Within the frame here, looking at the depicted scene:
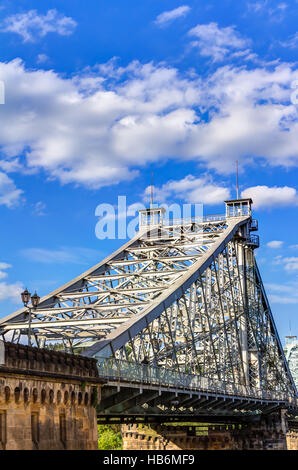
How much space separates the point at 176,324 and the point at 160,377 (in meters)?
9.18

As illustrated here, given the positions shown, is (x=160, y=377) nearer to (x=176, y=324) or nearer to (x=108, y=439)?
(x=176, y=324)

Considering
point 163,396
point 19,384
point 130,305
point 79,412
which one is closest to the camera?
point 19,384

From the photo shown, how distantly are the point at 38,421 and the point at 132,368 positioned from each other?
9.33 meters

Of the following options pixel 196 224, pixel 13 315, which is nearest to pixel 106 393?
pixel 13 315

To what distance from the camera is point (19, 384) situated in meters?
22.9

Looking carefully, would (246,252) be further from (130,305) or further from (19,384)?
(19,384)

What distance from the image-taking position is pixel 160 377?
118ft

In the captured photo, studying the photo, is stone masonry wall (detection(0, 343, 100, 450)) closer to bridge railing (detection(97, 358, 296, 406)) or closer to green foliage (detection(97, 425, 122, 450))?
bridge railing (detection(97, 358, 296, 406))

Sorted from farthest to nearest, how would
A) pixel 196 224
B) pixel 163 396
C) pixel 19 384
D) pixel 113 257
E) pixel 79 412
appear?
1. pixel 196 224
2. pixel 113 257
3. pixel 163 396
4. pixel 79 412
5. pixel 19 384

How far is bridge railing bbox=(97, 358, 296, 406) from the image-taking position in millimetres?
30375

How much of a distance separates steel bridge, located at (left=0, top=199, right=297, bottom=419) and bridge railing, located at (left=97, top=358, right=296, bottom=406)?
0.23 feet

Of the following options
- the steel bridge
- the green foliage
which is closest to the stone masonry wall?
the steel bridge

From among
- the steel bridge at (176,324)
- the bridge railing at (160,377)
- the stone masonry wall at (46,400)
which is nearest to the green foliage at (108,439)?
the steel bridge at (176,324)

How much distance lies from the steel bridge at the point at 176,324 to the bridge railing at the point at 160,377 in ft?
0.23
